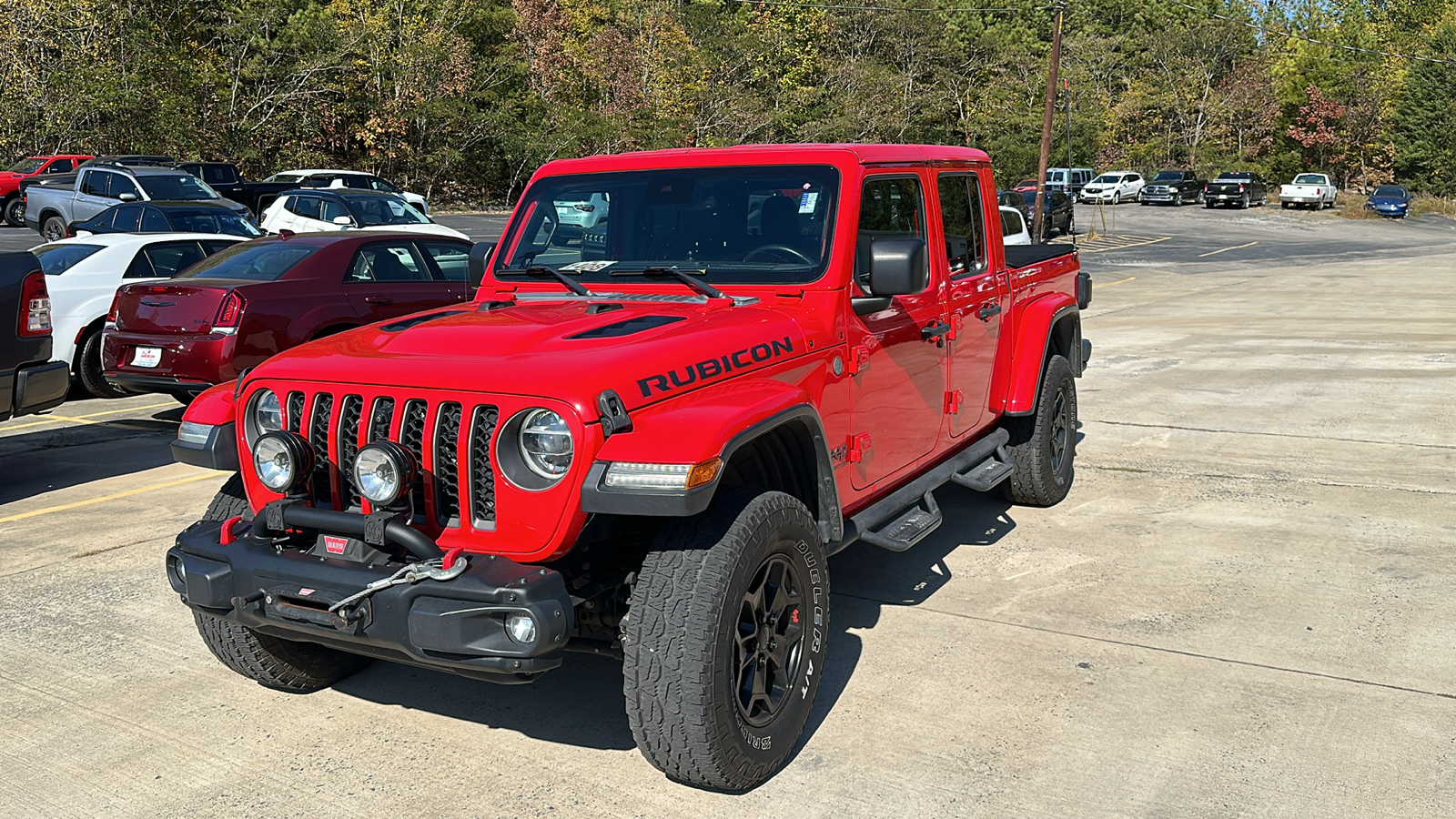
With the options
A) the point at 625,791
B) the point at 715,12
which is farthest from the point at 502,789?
the point at 715,12

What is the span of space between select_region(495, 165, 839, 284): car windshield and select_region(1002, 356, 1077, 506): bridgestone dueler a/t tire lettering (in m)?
2.43

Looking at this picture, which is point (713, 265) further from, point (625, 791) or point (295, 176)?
point (295, 176)

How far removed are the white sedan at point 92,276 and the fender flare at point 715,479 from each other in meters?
8.48

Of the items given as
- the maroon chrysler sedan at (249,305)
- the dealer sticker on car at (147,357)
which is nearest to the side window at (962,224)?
the maroon chrysler sedan at (249,305)

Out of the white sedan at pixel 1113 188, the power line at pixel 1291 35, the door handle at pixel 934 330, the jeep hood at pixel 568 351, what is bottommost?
the white sedan at pixel 1113 188

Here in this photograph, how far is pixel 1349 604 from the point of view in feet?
17.5

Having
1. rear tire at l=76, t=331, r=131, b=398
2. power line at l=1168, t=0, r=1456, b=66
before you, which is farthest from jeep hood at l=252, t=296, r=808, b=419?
power line at l=1168, t=0, r=1456, b=66

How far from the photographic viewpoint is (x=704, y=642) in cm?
338

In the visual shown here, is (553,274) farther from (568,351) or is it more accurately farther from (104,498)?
(104,498)

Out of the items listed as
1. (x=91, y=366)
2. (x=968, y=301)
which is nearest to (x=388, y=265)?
(x=91, y=366)

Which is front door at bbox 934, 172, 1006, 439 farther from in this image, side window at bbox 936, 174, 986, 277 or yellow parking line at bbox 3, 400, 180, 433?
yellow parking line at bbox 3, 400, 180, 433

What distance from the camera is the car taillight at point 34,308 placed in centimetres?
729

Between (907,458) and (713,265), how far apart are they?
119cm

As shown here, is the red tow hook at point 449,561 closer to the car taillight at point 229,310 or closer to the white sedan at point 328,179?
the car taillight at point 229,310
